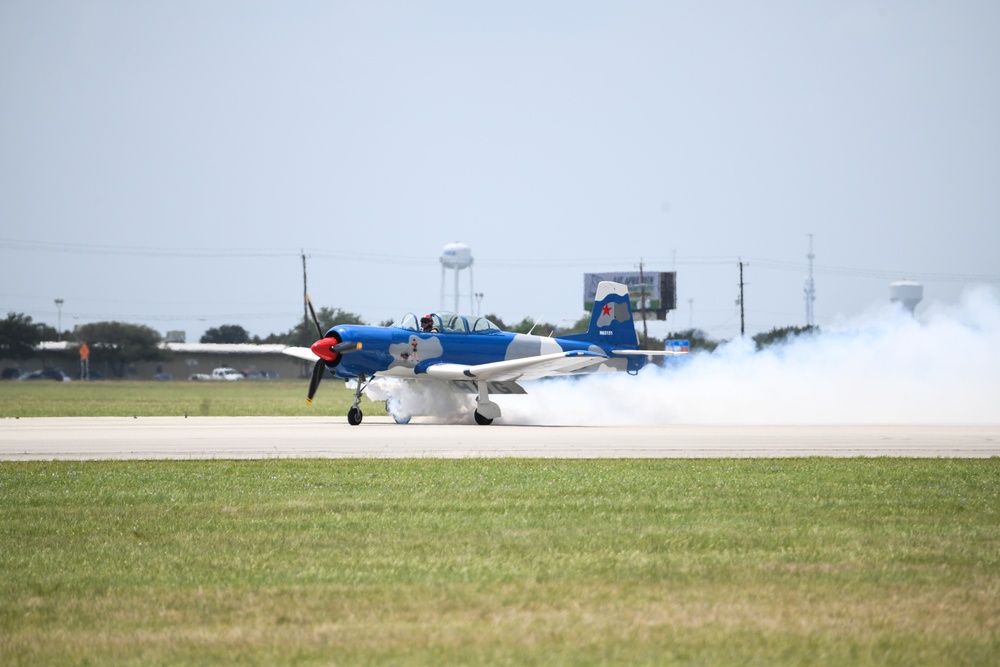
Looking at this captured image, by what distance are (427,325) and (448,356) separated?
1.27 m

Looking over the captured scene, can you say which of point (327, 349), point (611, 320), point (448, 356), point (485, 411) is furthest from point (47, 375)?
point (485, 411)

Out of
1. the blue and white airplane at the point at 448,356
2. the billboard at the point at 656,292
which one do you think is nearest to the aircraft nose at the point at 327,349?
the blue and white airplane at the point at 448,356

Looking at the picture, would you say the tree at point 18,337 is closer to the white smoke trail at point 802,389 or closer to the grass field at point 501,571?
the white smoke trail at point 802,389

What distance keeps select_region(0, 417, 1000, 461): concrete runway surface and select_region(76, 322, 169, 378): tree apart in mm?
114670

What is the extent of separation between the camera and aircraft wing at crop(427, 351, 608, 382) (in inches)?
1374

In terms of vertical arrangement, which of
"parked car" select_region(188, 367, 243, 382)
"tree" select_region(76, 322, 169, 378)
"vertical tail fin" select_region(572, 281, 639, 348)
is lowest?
"parked car" select_region(188, 367, 243, 382)

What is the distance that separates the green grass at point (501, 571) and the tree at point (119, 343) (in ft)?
439

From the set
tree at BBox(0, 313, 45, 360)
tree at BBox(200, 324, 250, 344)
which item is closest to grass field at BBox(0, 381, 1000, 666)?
tree at BBox(0, 313, 45, 360)

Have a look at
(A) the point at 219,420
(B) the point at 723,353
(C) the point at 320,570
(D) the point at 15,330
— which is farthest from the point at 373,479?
(D) the point at 15,330

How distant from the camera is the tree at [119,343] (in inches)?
5620

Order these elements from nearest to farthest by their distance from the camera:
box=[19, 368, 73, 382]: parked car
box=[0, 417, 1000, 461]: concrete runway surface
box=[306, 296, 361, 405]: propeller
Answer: box=[0, 417, 1000, 461]: concrete runway surface < box=[306, 296, 361, 405]: propeller < box=[19, 368, 73, 382]: parked car

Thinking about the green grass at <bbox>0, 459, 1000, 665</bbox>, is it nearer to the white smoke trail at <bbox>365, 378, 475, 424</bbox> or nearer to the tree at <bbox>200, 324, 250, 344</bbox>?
the white smoke trail at <bbox>365, 378, 475, 424</bbox>

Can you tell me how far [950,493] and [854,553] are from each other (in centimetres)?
537

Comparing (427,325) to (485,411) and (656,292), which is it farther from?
(656,292)
